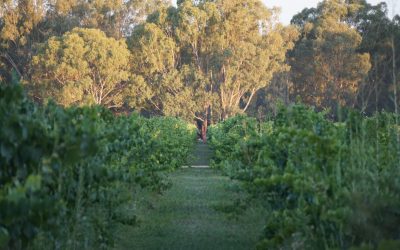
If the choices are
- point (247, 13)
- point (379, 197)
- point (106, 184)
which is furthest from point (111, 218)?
point (247, 13)

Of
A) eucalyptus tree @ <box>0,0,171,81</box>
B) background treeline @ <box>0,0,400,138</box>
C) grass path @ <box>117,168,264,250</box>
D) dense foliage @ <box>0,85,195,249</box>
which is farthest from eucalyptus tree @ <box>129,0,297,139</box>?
dense foliage @ <box>0,85,195,249</box>

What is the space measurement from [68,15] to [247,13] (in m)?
12.9

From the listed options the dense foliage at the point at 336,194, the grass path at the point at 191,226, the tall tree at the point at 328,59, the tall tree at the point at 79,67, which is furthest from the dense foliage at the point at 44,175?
the tall tree at the point at 328,59

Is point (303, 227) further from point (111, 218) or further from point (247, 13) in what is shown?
point (247, 13)

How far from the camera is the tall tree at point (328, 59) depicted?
153 feet

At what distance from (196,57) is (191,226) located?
3783 centimetres

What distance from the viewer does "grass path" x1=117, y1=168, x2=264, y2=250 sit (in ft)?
31.7

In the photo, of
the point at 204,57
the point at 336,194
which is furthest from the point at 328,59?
the point at 336,194

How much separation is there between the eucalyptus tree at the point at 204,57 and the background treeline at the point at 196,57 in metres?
0.06

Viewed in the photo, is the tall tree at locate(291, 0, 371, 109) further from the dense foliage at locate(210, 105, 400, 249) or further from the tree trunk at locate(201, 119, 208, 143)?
the dense foliage at locate(210, 105, 400, 249)

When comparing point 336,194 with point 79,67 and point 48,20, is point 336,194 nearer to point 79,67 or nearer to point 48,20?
point 79,67

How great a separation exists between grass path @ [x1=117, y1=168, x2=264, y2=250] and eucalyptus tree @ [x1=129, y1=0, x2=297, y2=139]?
3149cm

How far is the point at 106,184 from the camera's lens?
671 cm

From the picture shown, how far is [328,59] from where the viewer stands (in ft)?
160
